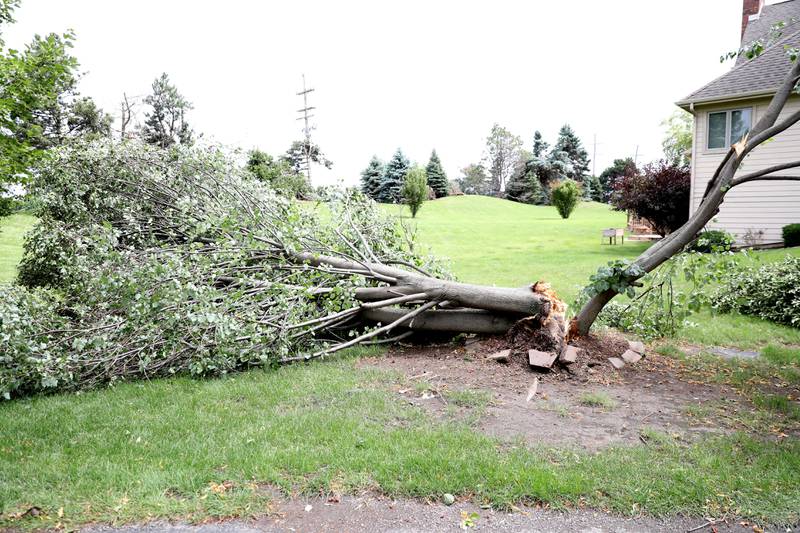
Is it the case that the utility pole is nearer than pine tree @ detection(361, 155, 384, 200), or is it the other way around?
the utility pole

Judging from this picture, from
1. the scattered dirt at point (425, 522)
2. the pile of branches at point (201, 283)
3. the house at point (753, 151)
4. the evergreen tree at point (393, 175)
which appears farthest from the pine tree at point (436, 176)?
the scattered dirt at point (425, 522)

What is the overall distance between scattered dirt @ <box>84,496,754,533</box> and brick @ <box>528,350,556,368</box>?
2315 millimetres

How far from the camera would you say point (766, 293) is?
7.86 meters

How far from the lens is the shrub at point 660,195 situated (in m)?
16.6

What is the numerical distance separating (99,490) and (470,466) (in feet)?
7.09

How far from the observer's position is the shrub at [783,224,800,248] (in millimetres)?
13891

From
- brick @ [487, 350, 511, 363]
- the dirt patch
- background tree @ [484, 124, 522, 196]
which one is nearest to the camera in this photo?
the dirt patch

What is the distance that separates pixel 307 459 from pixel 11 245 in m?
16.3

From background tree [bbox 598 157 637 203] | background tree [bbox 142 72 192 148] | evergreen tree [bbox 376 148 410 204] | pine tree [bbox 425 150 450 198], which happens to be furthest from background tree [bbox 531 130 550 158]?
background tree [bbox 142 72 192 148]

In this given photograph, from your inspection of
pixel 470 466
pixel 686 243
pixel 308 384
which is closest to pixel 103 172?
pixel 308 384

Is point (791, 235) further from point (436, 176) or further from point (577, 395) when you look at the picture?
point (436, 176)

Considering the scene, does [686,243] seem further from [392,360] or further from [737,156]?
[392,360]

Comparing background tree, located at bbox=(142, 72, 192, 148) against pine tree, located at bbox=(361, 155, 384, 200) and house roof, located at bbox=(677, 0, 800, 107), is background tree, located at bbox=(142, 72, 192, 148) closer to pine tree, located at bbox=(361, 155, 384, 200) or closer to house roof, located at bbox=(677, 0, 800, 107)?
pine tree, located at bbox=(361, 155, 384, 200)

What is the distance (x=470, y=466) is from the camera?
10.9 feet
